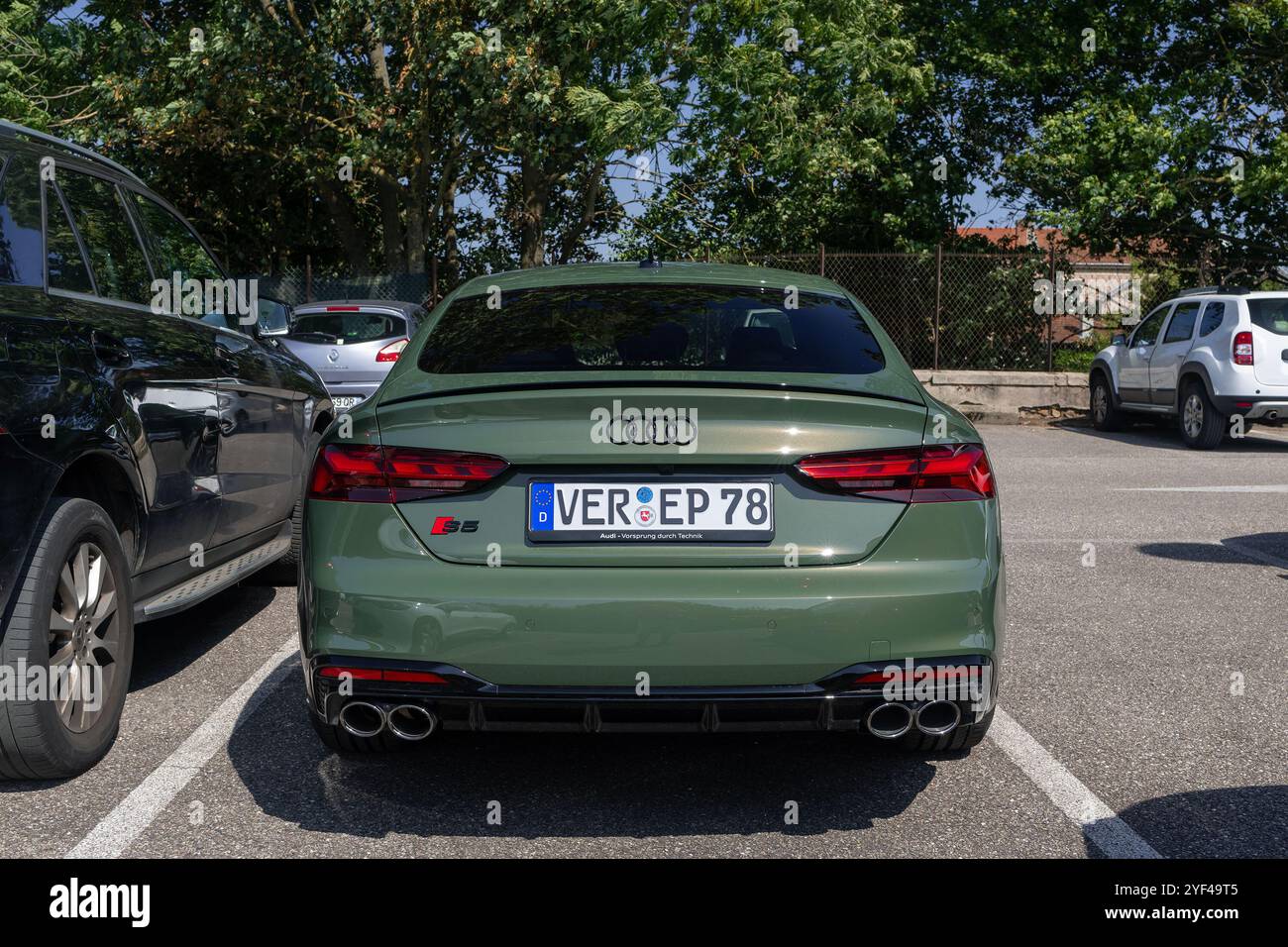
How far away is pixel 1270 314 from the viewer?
46.7ft

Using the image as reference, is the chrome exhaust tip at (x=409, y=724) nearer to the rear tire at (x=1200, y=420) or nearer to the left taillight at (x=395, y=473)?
the left taillight at (x=395, y=473)

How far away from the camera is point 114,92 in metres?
19.2

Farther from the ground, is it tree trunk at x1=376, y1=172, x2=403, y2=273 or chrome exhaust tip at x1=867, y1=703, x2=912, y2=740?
tree trunk at x1=376, y1=172, x2=403, y2=273

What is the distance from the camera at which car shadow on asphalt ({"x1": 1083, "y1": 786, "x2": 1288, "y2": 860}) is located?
3293 mm

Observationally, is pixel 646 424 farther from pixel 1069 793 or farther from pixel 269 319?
pixel 269 319

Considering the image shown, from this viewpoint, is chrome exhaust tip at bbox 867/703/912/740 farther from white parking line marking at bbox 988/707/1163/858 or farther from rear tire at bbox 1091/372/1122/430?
rear tire at bbox 1091/372/1122/430

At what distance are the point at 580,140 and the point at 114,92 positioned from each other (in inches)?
273

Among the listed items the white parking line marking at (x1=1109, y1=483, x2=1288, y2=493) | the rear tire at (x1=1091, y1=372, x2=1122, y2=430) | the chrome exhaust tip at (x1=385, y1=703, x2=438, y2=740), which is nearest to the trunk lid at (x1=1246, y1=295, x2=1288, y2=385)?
the rear tire at (x1=1091, y1=372, x2=1122, y2=430)

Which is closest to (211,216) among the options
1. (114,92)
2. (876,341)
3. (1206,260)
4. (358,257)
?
(358,257)

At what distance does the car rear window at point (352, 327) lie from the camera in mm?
13047

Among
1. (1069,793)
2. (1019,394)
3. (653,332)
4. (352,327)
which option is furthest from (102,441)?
(1019,394)

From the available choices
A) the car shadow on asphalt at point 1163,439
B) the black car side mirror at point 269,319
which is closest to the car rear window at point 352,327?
the black car side mirror at point 269,319

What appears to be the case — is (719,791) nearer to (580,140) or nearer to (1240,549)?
(1240,549)

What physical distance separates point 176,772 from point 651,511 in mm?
1717
